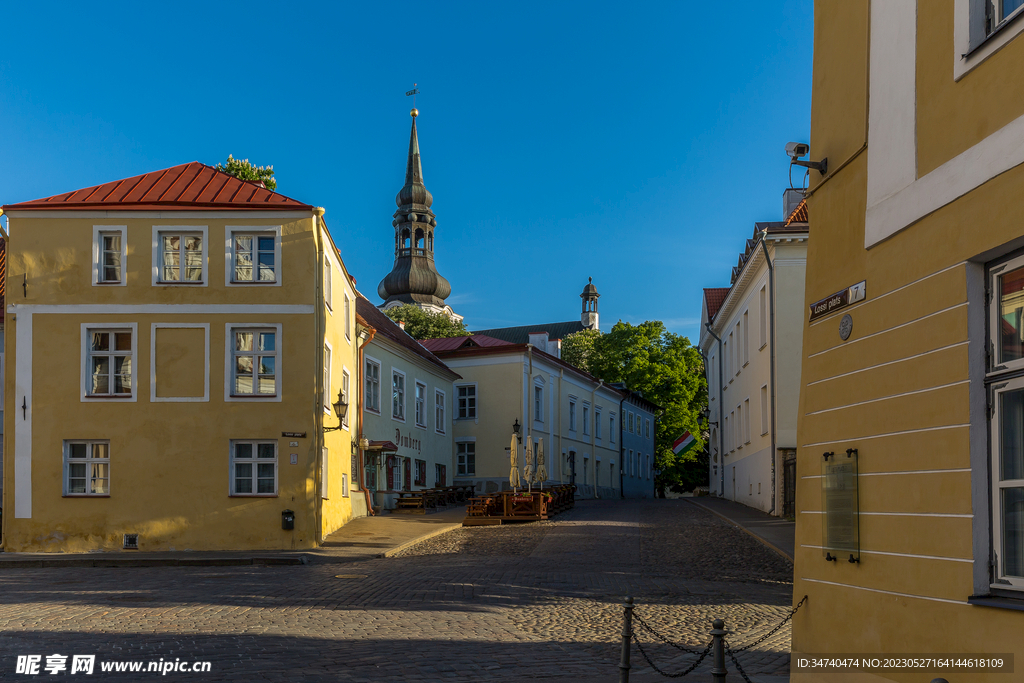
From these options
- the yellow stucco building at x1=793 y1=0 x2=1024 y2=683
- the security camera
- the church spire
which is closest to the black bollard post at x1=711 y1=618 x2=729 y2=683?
the yellow stucco building at x1=793 y1=0 x2=1024 y2=683

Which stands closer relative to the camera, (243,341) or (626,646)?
(626,646)

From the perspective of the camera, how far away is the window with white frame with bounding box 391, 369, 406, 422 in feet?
113

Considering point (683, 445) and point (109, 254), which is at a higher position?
point (109, 254)

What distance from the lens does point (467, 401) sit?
148 ft

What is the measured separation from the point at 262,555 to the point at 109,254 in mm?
8635

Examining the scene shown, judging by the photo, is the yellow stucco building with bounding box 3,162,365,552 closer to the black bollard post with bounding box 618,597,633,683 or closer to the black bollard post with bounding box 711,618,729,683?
the black bollard post with bounding box 618,597,633,683

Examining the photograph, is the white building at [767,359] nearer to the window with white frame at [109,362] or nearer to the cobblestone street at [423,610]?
the cobblestone street at [423,610]

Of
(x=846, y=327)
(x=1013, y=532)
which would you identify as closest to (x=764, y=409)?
(x=846, y=327)

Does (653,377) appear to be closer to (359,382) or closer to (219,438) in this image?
(359,382)

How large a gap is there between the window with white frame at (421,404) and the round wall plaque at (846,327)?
3106 centimetres

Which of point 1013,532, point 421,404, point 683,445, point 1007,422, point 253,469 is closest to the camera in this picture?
point 1013,532

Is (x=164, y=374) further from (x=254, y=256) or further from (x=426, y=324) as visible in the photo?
(x=426, y=324)

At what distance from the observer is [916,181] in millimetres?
6320

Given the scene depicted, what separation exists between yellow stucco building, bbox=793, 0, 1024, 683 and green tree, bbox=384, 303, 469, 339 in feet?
199
